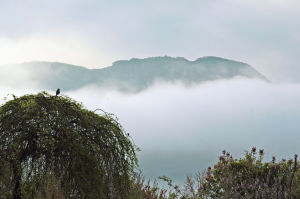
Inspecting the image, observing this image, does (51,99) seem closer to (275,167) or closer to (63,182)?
(63,182)

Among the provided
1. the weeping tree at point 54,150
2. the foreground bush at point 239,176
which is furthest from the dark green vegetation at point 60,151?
the foreground bush at point 239,176

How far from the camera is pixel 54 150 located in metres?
5.13

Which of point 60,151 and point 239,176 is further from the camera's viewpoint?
point 239,176

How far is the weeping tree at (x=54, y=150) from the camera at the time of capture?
4.95 m

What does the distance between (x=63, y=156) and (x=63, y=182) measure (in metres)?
0.34

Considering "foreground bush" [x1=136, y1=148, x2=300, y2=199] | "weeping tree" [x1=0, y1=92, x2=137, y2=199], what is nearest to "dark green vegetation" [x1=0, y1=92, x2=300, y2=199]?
"weeping tree" [x1=0, y1=92, x2=137, y2=199]

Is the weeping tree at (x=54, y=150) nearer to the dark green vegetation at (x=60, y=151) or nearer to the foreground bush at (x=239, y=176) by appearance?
the dark green vegetation at (x=60, y=151)

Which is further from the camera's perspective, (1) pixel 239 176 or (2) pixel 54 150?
(1) pixel 239 176

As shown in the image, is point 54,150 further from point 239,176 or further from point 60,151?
point 239,176

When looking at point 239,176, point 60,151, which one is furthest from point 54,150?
point 239,176

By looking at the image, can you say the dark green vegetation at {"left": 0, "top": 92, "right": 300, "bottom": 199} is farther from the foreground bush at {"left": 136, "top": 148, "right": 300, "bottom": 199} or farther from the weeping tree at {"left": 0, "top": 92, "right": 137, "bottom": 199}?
the foreground bush at {"left": 136, "top": 148, "right": 300, "bottom": 199}

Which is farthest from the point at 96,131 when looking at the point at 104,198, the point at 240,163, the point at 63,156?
the point at 240,163

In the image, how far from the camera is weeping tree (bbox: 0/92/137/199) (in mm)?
4953

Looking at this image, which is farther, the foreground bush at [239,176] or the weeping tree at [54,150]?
the foreground bush at [239,176]
